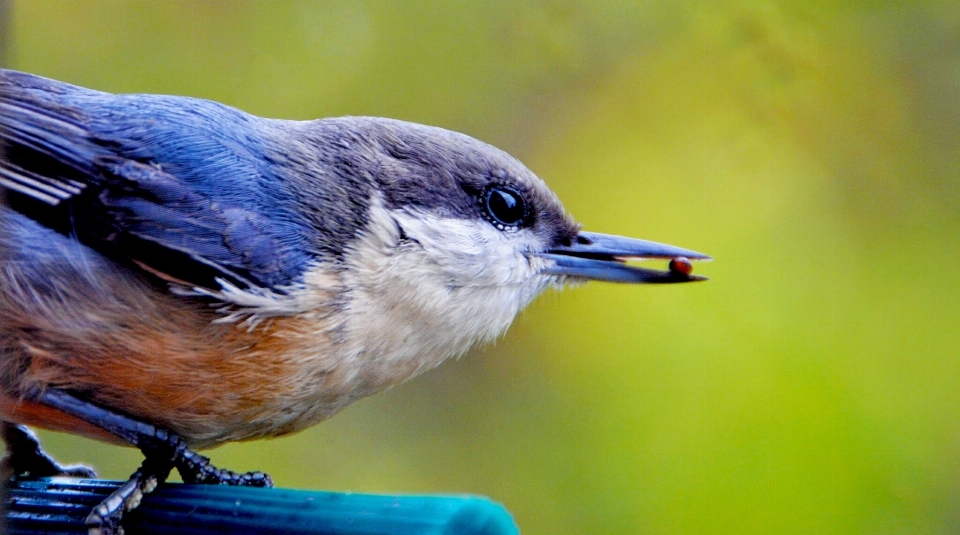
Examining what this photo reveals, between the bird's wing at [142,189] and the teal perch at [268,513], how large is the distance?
0.34 metres

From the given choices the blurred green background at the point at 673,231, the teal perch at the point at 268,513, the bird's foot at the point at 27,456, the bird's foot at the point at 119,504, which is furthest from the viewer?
the blurred green background at the point at 673,231

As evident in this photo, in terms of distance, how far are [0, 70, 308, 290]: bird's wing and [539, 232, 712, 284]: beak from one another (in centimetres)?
49

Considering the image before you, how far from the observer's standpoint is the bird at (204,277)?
4.84ft

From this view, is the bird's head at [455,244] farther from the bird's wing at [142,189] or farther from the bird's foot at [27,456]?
the bird's foot at [27,456]

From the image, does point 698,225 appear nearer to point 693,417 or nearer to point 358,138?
point 693,417

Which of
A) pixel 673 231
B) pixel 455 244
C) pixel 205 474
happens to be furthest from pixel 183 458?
pixel 673 231

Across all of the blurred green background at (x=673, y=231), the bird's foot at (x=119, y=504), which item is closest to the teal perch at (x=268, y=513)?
the bird's foot at (x=119, y=504)

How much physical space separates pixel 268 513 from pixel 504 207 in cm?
77

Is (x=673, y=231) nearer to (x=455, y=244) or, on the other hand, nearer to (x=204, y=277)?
(x=455, y=244)

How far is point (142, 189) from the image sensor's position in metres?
1.53

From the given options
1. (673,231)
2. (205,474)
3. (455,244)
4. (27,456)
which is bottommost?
(205,474)

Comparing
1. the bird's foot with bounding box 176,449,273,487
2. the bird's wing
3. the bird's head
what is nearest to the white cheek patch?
Result: the bird's head

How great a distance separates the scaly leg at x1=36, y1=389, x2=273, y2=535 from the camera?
1460 mm

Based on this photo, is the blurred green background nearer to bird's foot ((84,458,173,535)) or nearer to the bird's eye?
Answer: the bird's eye
